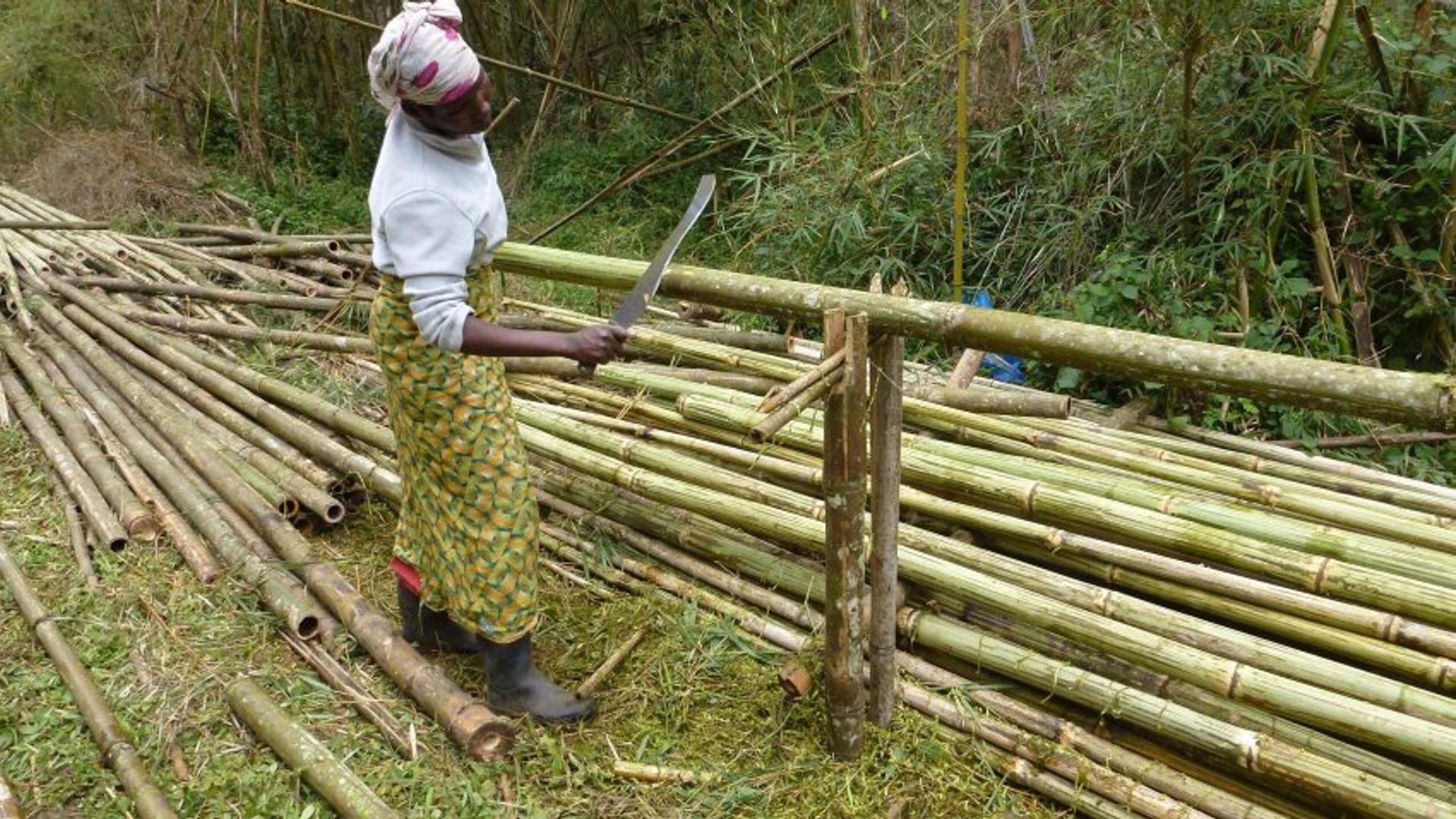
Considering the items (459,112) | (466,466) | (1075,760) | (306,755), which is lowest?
(306,755)

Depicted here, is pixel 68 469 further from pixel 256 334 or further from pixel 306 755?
pixel 306 755

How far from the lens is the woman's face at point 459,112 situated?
84.0 inches

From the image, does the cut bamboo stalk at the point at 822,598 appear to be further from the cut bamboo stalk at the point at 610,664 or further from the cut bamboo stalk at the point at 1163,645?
the cut bamboo stalk at the point at 610,664

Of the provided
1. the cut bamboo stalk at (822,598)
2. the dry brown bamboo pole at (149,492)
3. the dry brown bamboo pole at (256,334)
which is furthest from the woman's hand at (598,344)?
the dry brown bamboo pole at (256,334)

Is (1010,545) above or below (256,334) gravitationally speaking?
above

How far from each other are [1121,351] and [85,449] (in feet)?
12.1

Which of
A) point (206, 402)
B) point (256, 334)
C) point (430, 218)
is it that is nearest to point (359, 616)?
point (430, 218)

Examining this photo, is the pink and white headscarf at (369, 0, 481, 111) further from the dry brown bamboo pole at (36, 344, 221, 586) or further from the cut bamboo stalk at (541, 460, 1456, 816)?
the dry brown bamboo pole at (36, 344, 221, 586)

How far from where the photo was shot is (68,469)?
373cm

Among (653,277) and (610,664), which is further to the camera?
(610,664)

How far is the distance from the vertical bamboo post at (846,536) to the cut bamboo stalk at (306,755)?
0.98 m

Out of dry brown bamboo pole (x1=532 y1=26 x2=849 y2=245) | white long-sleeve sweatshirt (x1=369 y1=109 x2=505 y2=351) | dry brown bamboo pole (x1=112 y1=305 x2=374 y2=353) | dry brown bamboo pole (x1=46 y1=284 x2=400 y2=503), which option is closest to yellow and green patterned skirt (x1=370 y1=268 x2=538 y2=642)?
white long-sleeve sweatshirt (x1=369 y1=109 x2=505 y2=351)

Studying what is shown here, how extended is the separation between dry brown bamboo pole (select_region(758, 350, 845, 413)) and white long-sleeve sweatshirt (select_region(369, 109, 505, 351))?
69 cm

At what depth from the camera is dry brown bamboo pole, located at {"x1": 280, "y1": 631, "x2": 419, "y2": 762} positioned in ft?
8.14
